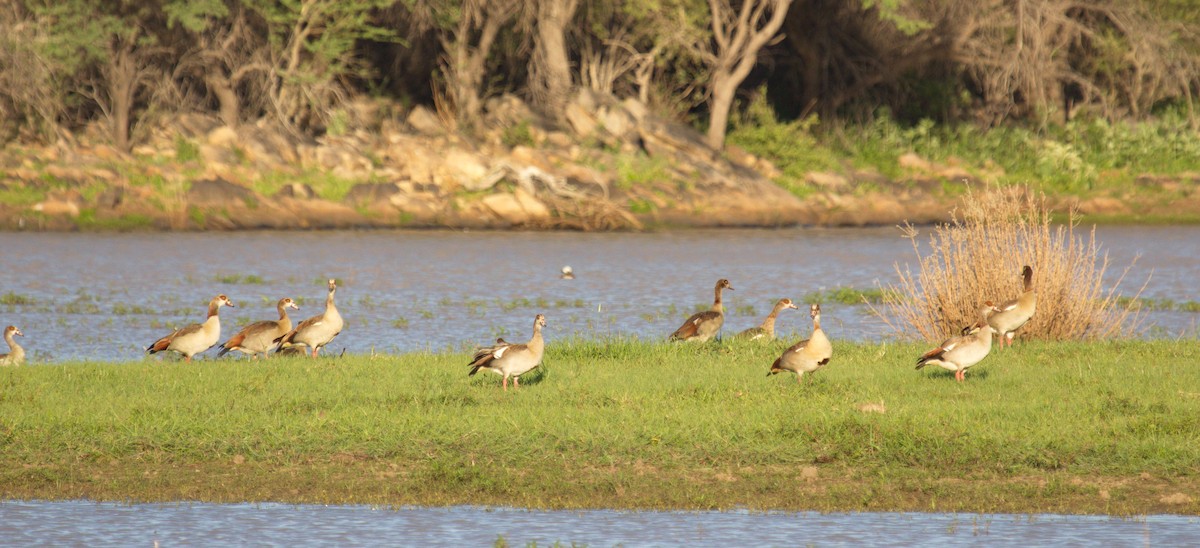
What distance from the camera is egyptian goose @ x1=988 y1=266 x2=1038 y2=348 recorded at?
15.4 metres

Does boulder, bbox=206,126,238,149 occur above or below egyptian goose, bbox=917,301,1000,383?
below

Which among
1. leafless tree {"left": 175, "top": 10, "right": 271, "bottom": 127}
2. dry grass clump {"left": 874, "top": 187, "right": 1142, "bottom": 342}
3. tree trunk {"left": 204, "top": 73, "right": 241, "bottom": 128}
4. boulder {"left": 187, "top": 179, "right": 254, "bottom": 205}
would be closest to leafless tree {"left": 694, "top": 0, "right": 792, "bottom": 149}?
leafless tree {"left": 175, "top": 10, "right": 271, "bottom": 127}

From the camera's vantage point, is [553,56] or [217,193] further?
[553,56]

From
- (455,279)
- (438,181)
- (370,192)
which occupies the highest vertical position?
(438,181)

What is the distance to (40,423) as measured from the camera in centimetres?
1168

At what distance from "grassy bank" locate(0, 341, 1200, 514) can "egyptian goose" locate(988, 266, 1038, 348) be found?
1.47 meters

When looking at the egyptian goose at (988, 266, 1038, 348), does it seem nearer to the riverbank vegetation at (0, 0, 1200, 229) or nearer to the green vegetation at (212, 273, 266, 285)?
the green vegetation at (212, 273, 266, 285)

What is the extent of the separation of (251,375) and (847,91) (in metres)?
38.5

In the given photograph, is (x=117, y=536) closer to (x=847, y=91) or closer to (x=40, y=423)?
(x=40, y=423)

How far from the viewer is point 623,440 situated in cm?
1127

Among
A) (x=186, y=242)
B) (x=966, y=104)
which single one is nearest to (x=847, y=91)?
(x=966, y=104)

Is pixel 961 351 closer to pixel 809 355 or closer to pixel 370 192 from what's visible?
pixel 809 355

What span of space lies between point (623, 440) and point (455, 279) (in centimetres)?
1940

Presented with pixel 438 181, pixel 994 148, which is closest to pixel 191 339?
pixel 438 181
